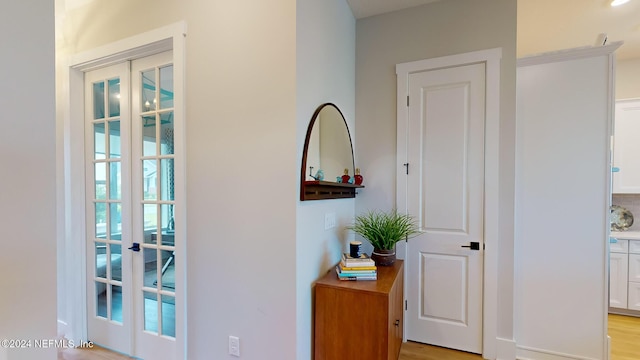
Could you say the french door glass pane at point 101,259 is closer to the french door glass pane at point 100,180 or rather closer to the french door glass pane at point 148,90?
the french door glass pane at point 100,180

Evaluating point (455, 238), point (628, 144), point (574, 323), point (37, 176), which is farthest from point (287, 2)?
point (628, 144)

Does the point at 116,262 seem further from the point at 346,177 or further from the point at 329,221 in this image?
the point at 346,177

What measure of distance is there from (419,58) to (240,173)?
185 cm

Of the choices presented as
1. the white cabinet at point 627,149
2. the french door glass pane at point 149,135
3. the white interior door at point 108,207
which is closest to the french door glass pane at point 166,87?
the french door glass pane at point 149,135

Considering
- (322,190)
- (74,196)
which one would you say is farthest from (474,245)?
(74,196)

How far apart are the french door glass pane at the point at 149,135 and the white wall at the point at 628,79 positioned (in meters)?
4.99

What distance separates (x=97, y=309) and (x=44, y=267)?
2372mm

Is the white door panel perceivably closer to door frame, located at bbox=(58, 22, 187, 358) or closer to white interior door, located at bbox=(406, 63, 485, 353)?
white interior door, located at bbox=(406, 63, 485, 353)

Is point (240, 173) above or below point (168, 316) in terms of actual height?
above

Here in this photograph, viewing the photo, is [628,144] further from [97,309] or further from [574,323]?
[97,309]

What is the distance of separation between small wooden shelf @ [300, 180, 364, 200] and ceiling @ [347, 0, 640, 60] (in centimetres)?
162

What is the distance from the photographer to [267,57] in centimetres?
165

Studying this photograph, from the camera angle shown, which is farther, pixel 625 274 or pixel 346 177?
pixel 625 274

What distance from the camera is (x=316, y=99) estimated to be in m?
1.84
